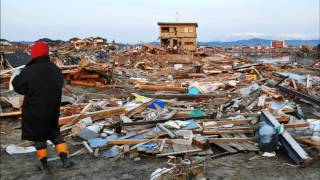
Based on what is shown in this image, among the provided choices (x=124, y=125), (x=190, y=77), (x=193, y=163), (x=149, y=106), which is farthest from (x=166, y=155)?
(x=190, y=77)

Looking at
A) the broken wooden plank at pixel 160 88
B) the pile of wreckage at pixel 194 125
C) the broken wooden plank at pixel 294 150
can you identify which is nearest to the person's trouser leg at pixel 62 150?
the pile of wreckage at pixel 194 125

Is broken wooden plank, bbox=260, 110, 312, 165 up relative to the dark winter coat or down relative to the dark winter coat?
down

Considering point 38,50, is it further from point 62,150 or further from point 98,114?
point 98,114

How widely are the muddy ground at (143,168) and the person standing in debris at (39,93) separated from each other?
0.77 m

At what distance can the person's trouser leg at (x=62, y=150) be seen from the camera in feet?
20.3

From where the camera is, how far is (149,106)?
11.0m

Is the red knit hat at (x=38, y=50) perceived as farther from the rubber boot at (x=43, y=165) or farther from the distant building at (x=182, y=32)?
the distant building at (x=182, y=32)

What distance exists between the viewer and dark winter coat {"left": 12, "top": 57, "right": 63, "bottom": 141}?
5758mm

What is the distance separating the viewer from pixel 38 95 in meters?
5.80

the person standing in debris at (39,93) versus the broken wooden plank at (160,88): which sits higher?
the person standing in debris at (39,93)

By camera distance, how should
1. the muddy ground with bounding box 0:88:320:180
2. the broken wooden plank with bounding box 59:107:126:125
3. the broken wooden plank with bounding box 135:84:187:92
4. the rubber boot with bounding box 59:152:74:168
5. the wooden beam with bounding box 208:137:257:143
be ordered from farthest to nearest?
the broken wooden plank with bounding box 135:84:187:92 → the broken wooden plank with bounding box 59:107:126:125 → the wooden beam with bounding box 208:137:257:143 → the rubber boot with bounding box 59:152:74:168 → the muddy ground with bounding box 0:88:320:180

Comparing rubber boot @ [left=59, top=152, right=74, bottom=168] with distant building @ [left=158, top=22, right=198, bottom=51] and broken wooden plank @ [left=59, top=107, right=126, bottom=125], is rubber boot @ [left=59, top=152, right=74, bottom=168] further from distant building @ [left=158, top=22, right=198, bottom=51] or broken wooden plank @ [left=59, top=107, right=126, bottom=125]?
distant building @ [left=158, top=22, right=198, bottom=51]

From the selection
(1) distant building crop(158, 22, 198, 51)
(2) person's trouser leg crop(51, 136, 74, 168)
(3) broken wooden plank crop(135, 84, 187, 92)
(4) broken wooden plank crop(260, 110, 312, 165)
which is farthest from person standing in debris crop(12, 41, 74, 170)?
(1) distant building crop(158, 22, 198, 51)

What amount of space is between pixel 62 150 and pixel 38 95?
1.09 m
